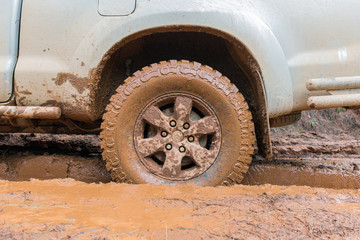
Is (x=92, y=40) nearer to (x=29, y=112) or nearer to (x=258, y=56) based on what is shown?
(x=29, y=112)

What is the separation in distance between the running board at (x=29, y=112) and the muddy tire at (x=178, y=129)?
337 millimetres

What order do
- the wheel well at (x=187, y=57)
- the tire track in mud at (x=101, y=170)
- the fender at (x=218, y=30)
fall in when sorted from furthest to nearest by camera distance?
the tire track in mud at (x=101, y=170) → the wheel well at (x=187, y=57) → the fender at (x=218, y=30)

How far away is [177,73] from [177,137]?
431 millimetres

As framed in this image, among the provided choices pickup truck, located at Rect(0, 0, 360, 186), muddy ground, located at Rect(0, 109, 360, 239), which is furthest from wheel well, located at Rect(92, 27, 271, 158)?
muddy ground, located at Rect(0, 109, 360, 239)

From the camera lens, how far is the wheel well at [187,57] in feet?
Result: 7.54

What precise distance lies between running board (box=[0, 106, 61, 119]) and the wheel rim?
0.56 metres

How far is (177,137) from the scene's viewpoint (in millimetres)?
2145

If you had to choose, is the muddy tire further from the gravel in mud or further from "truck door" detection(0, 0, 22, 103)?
"truck door" detection(0, 0, 22, 103)

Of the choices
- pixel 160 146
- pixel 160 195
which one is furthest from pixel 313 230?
pixel 160 146

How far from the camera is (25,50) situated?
7.01 feet

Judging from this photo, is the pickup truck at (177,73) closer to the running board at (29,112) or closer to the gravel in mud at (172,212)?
the running board at (29,112)

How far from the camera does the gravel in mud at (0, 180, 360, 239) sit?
127cm

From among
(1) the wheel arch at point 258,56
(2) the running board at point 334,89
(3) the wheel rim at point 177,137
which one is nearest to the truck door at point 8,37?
(1) the wheel arch at point 258,56

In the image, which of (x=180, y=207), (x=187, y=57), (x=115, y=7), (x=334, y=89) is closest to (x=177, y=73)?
(x=187, y=57)
